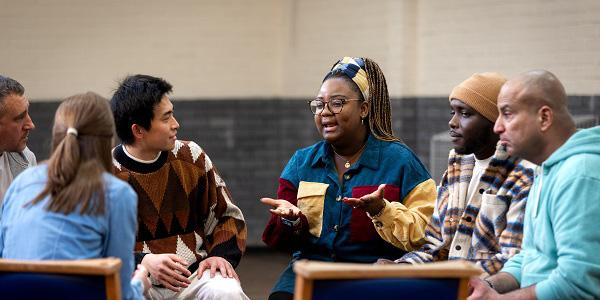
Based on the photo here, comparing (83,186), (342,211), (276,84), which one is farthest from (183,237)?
(276,84)

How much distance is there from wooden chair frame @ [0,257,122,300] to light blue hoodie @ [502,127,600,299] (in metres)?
1.27

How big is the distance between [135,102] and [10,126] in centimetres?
58

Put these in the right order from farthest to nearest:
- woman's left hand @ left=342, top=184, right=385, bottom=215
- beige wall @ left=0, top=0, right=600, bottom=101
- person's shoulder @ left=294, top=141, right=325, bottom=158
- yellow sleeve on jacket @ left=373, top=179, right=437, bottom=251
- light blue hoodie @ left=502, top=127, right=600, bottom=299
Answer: beige wall @ left=0, top=0, right=600, bottom=101 < person's shoulder @ left=294, top=141, right=325, bottom=158 < yellow sleeve on jacket @ left=373, top=179, right=437, bottom=251 < woman's left hand @ left=342, top=184, right=385, bottom=215 < light blue hoodie @ left=502, top=127, right=600, bottom=299

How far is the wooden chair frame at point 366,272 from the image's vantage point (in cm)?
194

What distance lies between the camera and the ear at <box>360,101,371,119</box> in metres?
3.25

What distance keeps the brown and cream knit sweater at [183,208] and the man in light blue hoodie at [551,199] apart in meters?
1.26

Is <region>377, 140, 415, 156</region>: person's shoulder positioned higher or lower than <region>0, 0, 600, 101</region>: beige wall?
lower

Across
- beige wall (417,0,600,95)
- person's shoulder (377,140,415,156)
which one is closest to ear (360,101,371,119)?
person's shoulder (377,140,415,156)

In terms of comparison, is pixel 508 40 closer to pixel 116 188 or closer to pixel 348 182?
pixel 348 182

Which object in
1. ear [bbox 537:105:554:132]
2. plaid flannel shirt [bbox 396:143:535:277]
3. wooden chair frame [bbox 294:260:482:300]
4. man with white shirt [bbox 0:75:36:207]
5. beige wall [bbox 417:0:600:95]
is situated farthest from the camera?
beige wall [bbox 417:0:600:95]

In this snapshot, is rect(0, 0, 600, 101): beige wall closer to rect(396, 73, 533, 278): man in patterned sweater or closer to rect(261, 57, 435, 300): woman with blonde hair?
rect(261, 57, 435, 300): woman with blonde hair

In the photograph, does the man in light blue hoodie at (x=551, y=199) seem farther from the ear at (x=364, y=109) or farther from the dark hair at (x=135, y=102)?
the dark hair at (x=135, y=102)

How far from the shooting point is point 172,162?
10.7 ft

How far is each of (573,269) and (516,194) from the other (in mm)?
525
